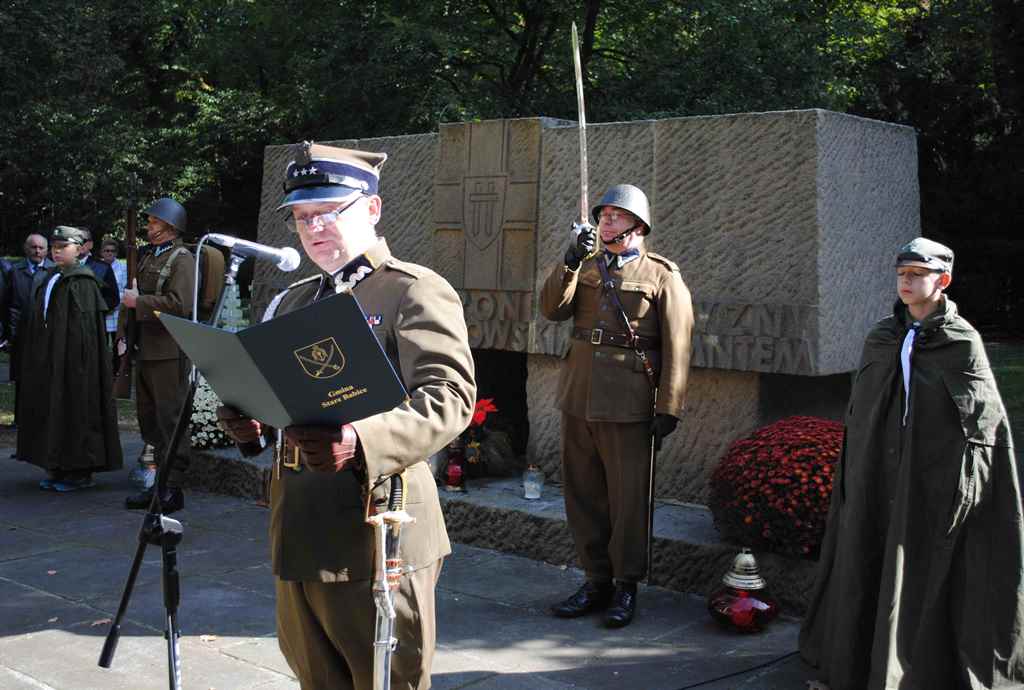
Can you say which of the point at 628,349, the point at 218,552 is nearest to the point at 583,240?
the point at 628,349

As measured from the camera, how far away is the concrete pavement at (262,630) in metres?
4.80

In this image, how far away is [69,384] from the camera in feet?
28.2

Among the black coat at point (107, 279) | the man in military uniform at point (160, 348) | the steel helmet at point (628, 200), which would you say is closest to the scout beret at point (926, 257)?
the steel helmet at point (628, 200)

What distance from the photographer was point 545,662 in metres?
4.99

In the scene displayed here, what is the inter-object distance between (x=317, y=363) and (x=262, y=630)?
10.9 feet

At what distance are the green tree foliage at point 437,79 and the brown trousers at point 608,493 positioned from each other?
8.31 m

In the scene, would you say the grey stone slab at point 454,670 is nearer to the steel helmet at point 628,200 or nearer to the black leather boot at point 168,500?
the steel helmet at point 628,200

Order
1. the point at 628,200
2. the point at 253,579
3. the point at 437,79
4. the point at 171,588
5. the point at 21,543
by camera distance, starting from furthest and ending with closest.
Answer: the point at 437,79, the point at 21,543, the point at 253,579, the point at 628,200, the point at 171,588

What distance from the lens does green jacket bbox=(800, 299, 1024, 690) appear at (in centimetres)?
433

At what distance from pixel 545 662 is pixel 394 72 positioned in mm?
11671

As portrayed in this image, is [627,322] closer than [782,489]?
No

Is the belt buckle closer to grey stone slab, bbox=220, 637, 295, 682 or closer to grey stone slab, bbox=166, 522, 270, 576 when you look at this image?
grey stone slab, bbox=220, 637, 295, 682

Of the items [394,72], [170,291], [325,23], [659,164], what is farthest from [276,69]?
[659,164]

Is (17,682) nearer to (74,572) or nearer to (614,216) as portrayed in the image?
(74,572)
